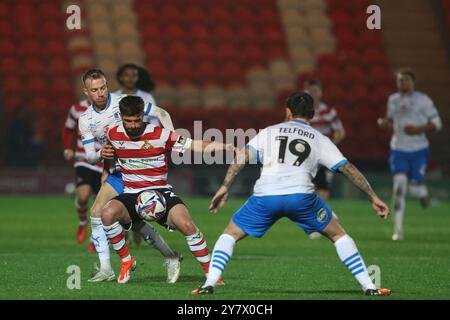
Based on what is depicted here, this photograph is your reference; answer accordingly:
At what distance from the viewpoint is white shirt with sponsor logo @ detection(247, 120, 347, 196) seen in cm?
831

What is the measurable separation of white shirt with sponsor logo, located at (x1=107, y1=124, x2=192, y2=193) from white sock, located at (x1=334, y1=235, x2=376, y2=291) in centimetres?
174

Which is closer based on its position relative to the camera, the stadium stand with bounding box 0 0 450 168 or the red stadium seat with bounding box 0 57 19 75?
the stadium stand with bounding box 0 0 450 168

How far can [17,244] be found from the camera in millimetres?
13719

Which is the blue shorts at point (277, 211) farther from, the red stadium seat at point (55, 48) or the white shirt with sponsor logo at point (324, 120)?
the red stadium seat at point (55, 48)

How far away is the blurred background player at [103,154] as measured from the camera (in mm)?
9656

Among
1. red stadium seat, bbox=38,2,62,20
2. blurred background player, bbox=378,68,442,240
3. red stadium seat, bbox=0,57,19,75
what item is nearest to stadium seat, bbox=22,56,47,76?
red stadium seat, bbox=0,57,19,75

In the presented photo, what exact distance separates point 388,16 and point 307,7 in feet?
8.24

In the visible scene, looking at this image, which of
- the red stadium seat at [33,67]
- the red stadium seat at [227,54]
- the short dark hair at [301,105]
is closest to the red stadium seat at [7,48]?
the red stadium seat at [33,67]

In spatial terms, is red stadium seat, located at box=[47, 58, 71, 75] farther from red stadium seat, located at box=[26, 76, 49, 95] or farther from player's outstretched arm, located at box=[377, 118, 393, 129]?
player's outstretched arm, located at box=[377, 118, 393, 129]

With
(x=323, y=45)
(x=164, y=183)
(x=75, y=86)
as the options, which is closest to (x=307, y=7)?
(x=323, y=45)

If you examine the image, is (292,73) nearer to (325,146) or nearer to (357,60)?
(357,60)

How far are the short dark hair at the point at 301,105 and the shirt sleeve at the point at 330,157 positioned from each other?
26cm

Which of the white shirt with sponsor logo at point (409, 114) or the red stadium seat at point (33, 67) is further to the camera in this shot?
the red stadium seat at point (33, 67)

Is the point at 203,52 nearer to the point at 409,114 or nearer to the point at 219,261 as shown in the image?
the point at 409,114
